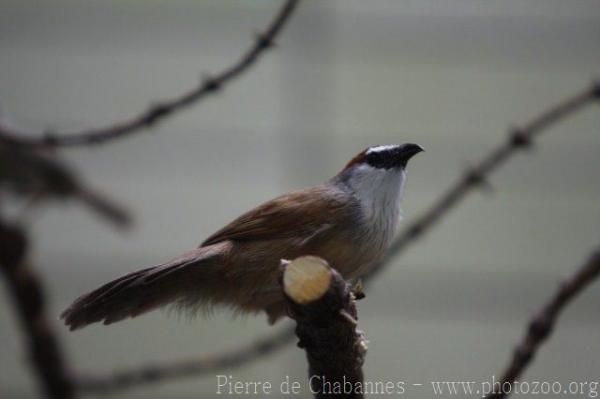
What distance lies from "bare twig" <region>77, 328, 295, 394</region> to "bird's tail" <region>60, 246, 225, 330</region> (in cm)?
85

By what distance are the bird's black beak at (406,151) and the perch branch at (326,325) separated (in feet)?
3.00

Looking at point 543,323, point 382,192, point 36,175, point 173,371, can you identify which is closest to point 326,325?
point 543,323

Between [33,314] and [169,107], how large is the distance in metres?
1.46

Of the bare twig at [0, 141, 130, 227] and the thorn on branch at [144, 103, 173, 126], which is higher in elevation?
the bare twig at [0, 141, 130, 227]

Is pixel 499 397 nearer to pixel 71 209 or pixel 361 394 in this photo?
pixel 361 394

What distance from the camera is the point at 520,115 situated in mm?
6078

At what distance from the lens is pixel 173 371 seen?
3.51 metres

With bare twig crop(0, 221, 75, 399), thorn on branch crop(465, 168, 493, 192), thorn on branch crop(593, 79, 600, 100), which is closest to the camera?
thorn on branch crop(593, 79, 600, 100)

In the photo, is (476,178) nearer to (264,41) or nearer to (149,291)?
(264,41)

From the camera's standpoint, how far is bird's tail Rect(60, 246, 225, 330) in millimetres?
2506

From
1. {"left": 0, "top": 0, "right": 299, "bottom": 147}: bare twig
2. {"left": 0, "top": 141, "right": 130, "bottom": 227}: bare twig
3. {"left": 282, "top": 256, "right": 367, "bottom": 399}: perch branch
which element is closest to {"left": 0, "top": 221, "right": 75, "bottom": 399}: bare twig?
{"left": 0, "top": 0, "right": 299, "bottom": 147}: bare twig

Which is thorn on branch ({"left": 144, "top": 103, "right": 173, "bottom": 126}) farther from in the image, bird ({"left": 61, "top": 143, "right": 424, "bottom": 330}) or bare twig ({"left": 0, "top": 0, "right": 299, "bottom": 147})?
bird ({"left": 61, "top": 143, "right": 424, "bottom": 330})

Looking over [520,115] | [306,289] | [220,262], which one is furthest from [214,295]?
[520,115]

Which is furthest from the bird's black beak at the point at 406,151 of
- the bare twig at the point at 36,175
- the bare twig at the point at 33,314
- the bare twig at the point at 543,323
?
the bare twig at the point at 36,175
